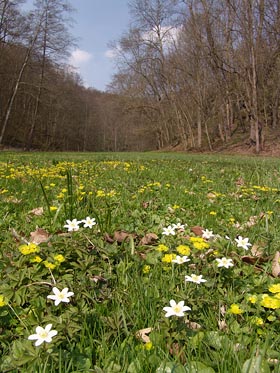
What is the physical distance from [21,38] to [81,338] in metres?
26.8

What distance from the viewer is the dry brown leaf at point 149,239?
6.69ft

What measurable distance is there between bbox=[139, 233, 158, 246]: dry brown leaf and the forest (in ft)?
65.6

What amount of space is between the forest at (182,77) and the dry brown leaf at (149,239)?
20.0m

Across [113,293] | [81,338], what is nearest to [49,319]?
[81,338]

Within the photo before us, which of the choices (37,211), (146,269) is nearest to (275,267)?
(146,269)

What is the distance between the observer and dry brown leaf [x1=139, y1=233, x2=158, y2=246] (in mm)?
2038

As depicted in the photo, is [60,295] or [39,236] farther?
[39,236]

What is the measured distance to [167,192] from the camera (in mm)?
3715

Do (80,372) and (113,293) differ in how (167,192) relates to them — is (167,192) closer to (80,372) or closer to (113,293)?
(113,293)

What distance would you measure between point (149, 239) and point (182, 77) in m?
29.5

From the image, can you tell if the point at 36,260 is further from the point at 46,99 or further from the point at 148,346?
the point at 46,99

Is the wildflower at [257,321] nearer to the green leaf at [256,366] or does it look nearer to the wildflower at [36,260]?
the green leaf at [256,366]

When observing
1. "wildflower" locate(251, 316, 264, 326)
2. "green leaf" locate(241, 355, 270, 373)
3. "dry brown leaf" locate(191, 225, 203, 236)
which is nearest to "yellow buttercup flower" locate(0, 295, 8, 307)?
"green leaf" locate(241, 355, 270, 373)

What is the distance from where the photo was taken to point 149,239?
2070 mm
